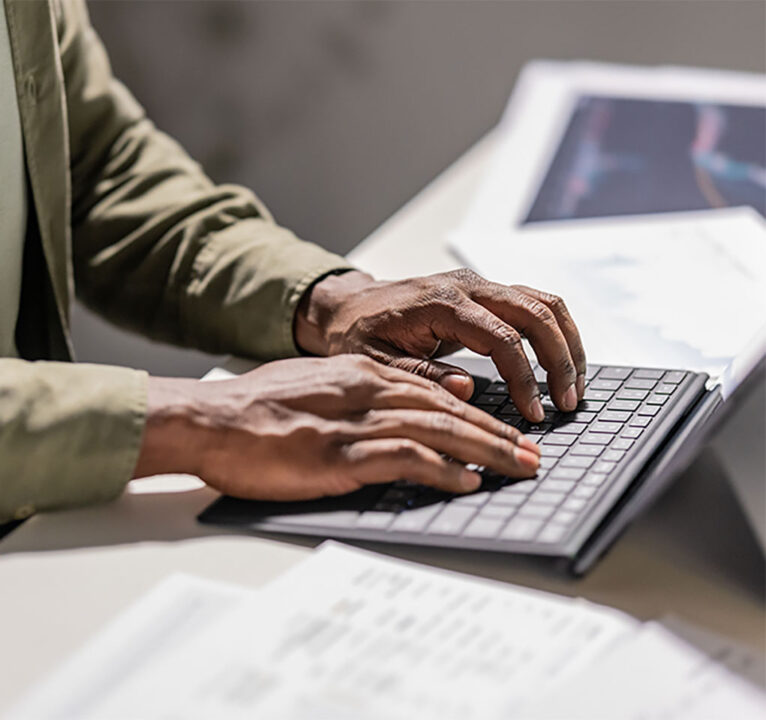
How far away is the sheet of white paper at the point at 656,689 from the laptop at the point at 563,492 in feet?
0.24

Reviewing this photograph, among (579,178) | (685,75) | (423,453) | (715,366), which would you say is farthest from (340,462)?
(685,75)

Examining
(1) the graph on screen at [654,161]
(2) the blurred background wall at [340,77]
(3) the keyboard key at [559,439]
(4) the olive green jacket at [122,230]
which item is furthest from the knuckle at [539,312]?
(2) the blurred background wall at [340,77]

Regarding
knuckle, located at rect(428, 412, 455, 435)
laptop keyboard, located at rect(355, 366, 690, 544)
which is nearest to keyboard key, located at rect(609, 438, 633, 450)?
laptop keyboard, located at rect(355, 366, 690, 544)

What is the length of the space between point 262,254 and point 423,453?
0.35 meters

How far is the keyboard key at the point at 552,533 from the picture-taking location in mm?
554

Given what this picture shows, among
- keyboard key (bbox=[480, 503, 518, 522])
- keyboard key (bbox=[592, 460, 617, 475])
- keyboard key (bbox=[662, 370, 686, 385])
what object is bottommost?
keyboard key (bbox=[480, 503, 518, 522])

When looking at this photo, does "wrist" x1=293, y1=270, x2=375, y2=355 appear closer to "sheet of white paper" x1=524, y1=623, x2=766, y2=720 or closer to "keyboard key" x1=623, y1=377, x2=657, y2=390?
"keyboard key" x1=623, y1=377, x2=657, y2=390

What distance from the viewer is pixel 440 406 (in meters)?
0.65

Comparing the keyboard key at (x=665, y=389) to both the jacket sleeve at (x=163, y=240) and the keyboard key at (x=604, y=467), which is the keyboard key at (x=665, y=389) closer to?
the keyboard key at (x=604, y=467)

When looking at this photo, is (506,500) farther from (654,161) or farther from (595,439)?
(654,161)

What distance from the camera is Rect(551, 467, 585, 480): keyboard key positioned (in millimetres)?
613

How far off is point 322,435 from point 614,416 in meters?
0.19

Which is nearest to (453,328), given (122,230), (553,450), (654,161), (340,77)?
(553,450)

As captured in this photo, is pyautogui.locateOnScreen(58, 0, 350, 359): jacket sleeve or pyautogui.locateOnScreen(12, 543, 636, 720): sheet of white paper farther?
pyautogui.locateOnScreen(58, 0, 350, 359): jacket sleeve
